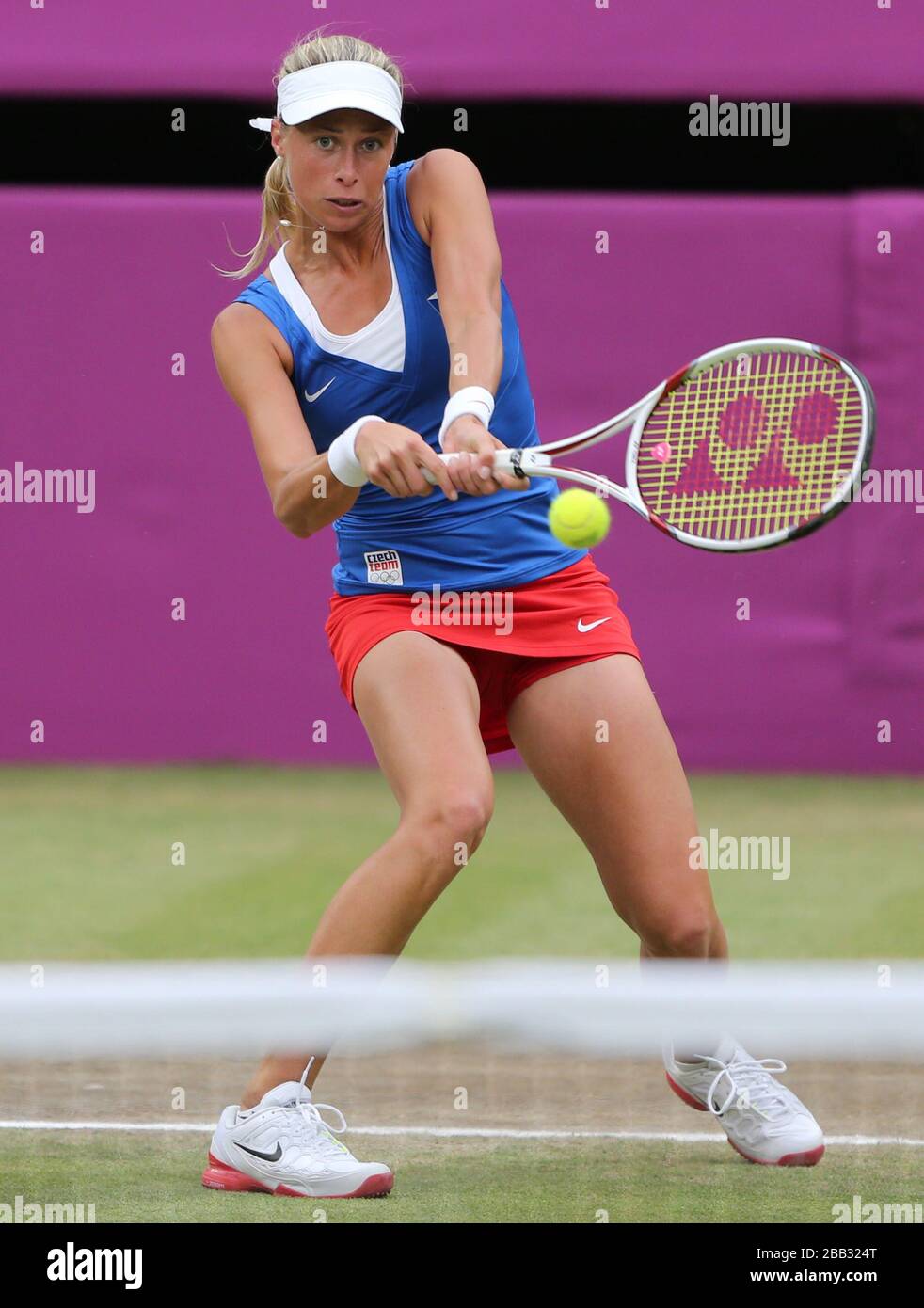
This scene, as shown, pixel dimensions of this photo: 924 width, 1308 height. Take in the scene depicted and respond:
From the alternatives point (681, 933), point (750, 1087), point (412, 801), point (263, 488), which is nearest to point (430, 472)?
point (412, 801)

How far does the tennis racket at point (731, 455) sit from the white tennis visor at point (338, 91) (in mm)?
549

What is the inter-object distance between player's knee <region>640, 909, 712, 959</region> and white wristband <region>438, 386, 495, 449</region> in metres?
0.79

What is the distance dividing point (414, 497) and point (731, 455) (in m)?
0.54

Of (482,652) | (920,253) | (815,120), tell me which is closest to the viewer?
(482,652)

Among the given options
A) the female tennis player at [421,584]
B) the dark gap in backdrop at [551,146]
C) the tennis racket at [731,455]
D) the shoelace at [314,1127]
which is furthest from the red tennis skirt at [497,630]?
the dark gap in backdrop at [551,146]

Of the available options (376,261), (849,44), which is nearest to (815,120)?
(849,44)

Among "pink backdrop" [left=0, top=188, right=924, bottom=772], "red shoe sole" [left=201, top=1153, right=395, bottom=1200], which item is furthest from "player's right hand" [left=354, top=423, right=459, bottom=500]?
"pink backdrop" [left=0, top=188, right=924, bottom=772]

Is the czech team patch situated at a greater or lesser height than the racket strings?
lesser

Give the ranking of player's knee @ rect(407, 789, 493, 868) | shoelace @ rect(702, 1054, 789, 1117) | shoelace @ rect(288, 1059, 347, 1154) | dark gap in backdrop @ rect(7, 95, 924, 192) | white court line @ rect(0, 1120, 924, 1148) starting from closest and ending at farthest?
player's knee @ rect(407, 789, 493, 868) → shoelace @ rect(288, 1059, 347, 1154) → shoelace @ rect(702, 1054, 789, 1117) → white court line @ rect(0, 1120, 924, 1148) → dark gap in backdrop @ rect(7, 95, 924, 192)

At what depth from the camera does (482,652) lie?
2918mm

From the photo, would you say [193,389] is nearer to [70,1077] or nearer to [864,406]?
[70,1077]

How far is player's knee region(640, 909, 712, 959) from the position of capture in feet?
9.62

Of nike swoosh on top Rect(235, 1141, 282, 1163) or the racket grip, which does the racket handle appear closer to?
the racket grip

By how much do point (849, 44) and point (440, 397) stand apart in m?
4.39
